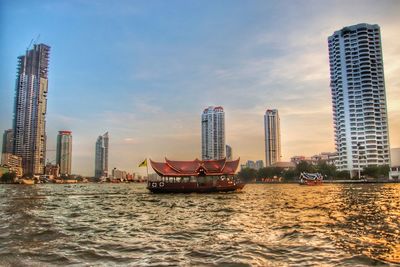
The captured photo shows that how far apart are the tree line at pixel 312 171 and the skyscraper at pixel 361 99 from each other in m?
8.97

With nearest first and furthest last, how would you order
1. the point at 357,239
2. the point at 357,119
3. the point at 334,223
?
the point at 357,239
the point at 334,223
the point at 357,119

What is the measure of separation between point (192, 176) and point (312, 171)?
4163 inches

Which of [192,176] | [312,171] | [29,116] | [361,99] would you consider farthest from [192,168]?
[29,116]

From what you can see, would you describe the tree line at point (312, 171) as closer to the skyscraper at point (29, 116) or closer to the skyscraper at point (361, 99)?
the skyscraper at point (361, 99)

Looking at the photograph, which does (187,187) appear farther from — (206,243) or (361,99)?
(361,99)

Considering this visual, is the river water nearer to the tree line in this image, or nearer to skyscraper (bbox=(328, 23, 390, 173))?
the tree line

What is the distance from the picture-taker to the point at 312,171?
151 meters

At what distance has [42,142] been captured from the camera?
198m

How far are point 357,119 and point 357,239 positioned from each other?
152 meters

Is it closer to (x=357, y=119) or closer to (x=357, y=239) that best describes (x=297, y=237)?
(x=357, y=239)

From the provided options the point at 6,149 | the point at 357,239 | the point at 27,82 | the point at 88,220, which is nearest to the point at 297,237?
the point at 357,239

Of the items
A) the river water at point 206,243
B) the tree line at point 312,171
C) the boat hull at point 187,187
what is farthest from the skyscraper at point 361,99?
the river water at point 206,243

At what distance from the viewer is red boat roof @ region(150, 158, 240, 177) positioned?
190 feet

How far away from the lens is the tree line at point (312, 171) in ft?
440
